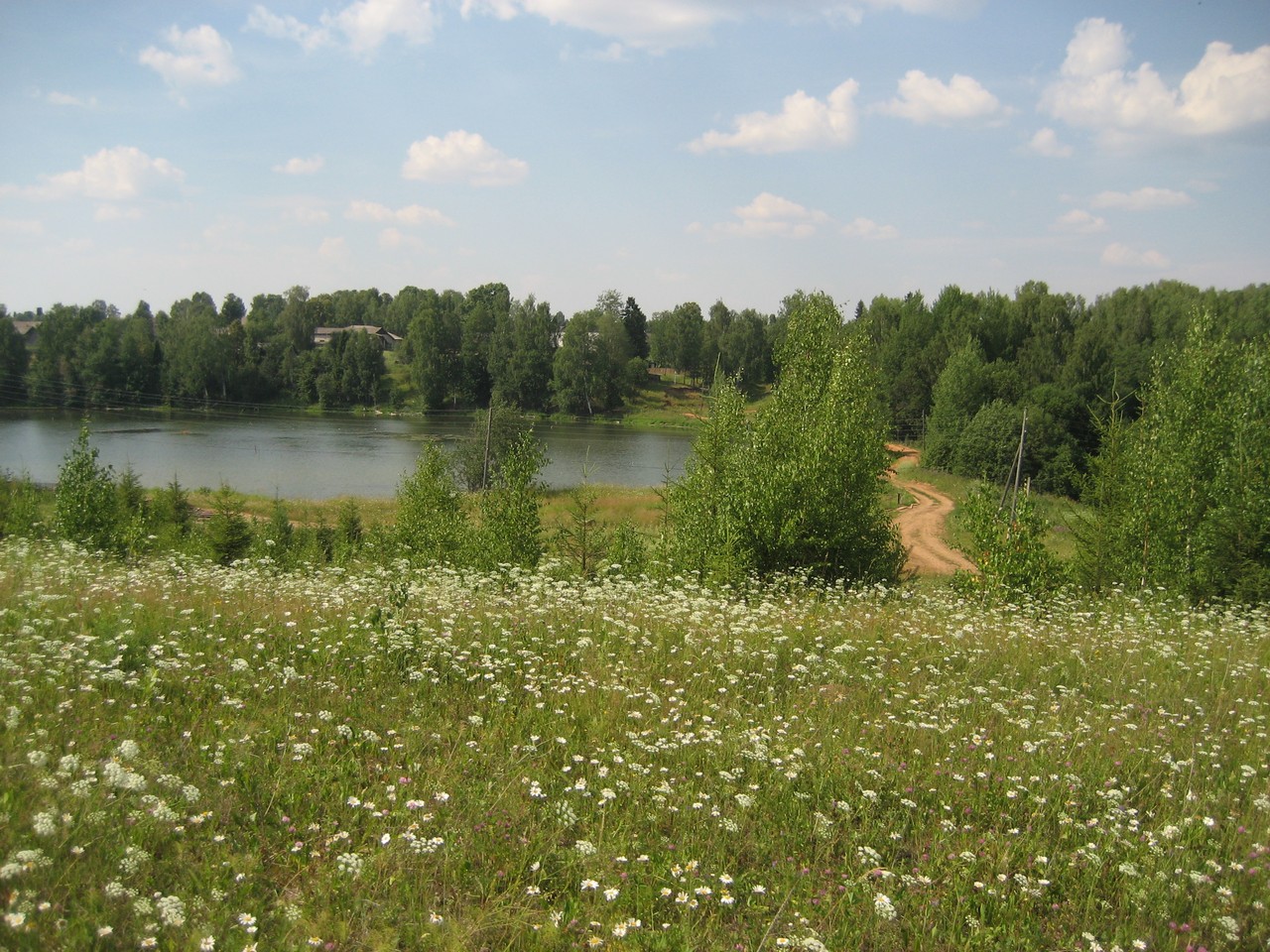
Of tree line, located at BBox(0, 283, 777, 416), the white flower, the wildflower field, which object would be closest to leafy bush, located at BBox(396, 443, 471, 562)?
the wildflower field

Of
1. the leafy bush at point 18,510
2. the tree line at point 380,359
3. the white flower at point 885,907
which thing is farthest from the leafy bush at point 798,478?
the tree line at point 380,359

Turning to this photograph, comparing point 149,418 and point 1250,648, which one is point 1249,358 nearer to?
point 1250,648

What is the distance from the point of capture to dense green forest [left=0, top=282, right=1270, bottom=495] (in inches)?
2562

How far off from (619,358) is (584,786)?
10367 centimetres

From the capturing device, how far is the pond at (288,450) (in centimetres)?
5134

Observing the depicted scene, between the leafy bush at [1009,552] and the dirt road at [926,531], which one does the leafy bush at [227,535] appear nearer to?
the leafy bush at [1009,552]

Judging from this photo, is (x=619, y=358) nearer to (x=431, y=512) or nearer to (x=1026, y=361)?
(x=1026, y=361)

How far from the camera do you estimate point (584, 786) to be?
15.2 feet

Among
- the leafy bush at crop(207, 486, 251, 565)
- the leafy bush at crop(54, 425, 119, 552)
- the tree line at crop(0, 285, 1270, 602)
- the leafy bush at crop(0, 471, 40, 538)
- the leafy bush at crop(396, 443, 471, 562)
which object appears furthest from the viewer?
the leafy bush at crop(0, 471, 40, 538)

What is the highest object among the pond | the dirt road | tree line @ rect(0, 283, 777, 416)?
tree line @ rect(0, 283, 777, 416)

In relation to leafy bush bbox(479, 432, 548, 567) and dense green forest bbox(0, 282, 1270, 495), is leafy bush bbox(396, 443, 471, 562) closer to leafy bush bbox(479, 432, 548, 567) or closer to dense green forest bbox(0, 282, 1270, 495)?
leafy bush bbox(479, 432, 548, 567)

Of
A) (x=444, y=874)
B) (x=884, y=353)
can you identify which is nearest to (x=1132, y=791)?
(x=444, y=874)

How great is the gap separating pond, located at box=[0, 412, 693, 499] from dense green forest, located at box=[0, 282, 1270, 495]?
12.1 metres

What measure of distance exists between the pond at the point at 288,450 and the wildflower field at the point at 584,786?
3122 centimetres
